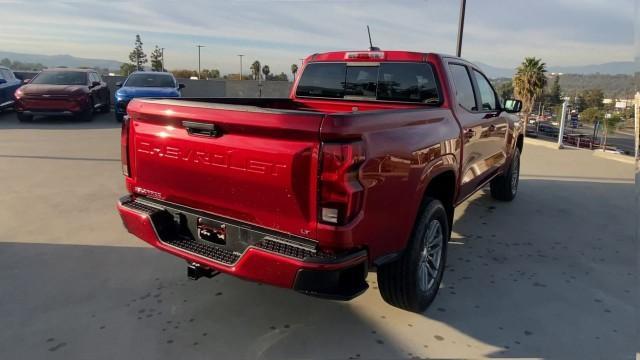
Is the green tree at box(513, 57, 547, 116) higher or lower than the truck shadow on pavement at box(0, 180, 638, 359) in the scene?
higher

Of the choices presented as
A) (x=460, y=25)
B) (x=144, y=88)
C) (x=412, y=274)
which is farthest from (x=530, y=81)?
(x=412, y=274)

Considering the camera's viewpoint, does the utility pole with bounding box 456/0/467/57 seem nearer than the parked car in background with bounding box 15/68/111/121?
No

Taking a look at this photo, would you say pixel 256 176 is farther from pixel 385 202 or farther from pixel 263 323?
pixel 263 323

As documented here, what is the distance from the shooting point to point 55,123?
13031 mm

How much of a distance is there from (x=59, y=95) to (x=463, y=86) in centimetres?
1223

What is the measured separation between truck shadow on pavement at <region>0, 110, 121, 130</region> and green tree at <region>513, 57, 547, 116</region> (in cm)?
4033

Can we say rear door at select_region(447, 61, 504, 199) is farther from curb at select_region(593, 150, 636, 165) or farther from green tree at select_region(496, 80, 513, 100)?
curb at select_region(593, 150, 636, 165)

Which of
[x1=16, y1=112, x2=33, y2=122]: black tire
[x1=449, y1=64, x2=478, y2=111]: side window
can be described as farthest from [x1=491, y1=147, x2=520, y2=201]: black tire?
[x1=16, y1=112, x2=33, y2=122]: black tire

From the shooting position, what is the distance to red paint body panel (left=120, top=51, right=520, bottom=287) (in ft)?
7.59

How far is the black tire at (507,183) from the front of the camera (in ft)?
20.3

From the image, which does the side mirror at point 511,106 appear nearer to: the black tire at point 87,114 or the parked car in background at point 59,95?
the parked car in background at point 59,95

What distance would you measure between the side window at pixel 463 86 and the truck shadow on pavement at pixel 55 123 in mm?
11358

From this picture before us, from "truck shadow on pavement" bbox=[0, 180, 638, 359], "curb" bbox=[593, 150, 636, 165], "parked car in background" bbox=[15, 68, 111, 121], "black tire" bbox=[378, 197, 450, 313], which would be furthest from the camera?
"parked car in background" bbox=[15, 68, 111, 121]

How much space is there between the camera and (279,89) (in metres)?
25.2
